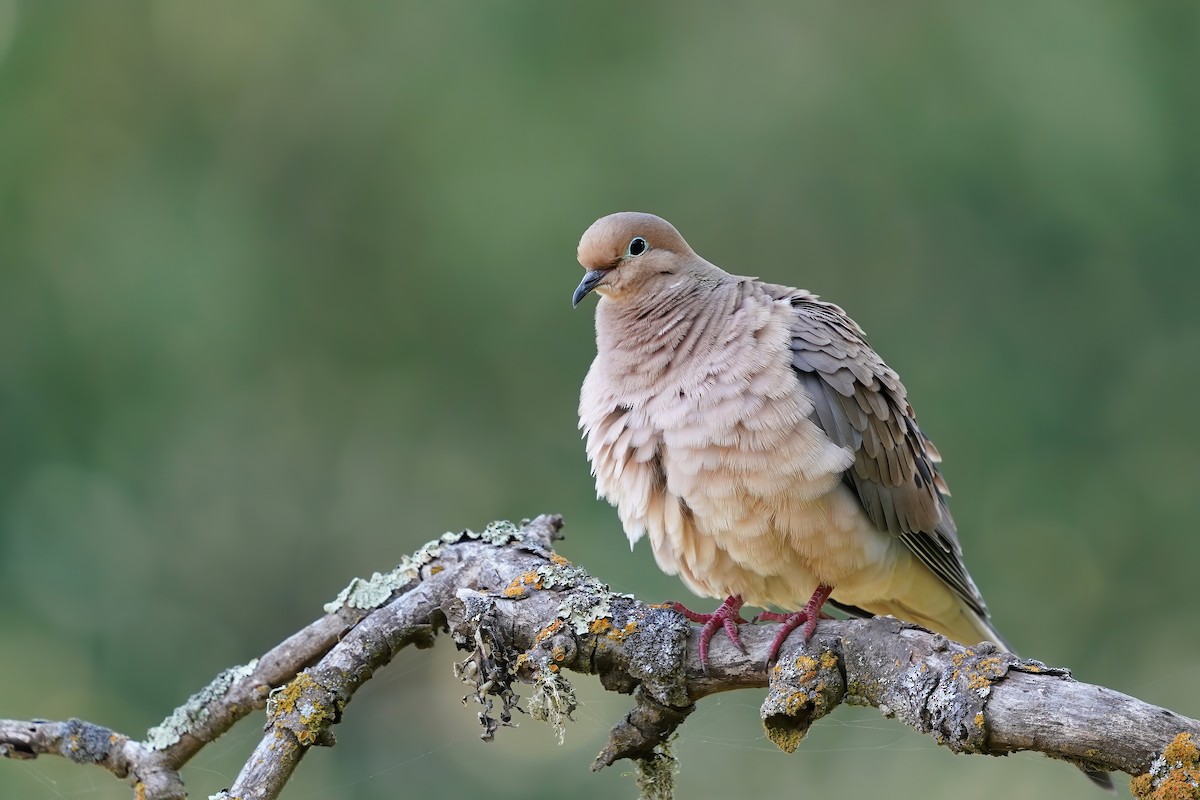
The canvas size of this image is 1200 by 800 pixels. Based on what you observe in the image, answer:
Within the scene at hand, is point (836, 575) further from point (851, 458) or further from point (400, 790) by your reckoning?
point (400, 790)

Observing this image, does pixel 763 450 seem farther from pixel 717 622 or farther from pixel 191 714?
pixel 191 714

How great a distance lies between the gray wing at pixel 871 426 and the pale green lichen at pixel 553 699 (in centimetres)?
95

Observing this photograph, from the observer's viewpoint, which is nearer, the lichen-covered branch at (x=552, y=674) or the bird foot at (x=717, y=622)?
the lichen-covered branch at (x=552, y=674)

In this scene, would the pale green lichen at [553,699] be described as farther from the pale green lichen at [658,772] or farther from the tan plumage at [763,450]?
the tan plumage at [763,450]

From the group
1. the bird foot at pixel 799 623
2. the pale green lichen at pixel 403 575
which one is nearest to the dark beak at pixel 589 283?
the pale green lichen at pixel 403 575

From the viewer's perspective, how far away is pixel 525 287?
6730 millimetres

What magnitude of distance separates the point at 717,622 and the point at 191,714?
119 centimetres

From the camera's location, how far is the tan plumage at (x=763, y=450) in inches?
113

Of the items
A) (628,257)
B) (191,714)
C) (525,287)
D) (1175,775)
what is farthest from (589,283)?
(525,287)

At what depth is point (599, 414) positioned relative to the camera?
3.15 meters

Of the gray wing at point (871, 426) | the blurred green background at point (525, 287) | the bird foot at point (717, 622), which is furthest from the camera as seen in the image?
the blurred green background at point (525, 287)

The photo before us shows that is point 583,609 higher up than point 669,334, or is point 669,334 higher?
point 669,334

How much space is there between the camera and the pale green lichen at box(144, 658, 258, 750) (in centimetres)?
258

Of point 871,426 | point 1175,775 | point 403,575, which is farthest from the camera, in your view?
point 871,426
